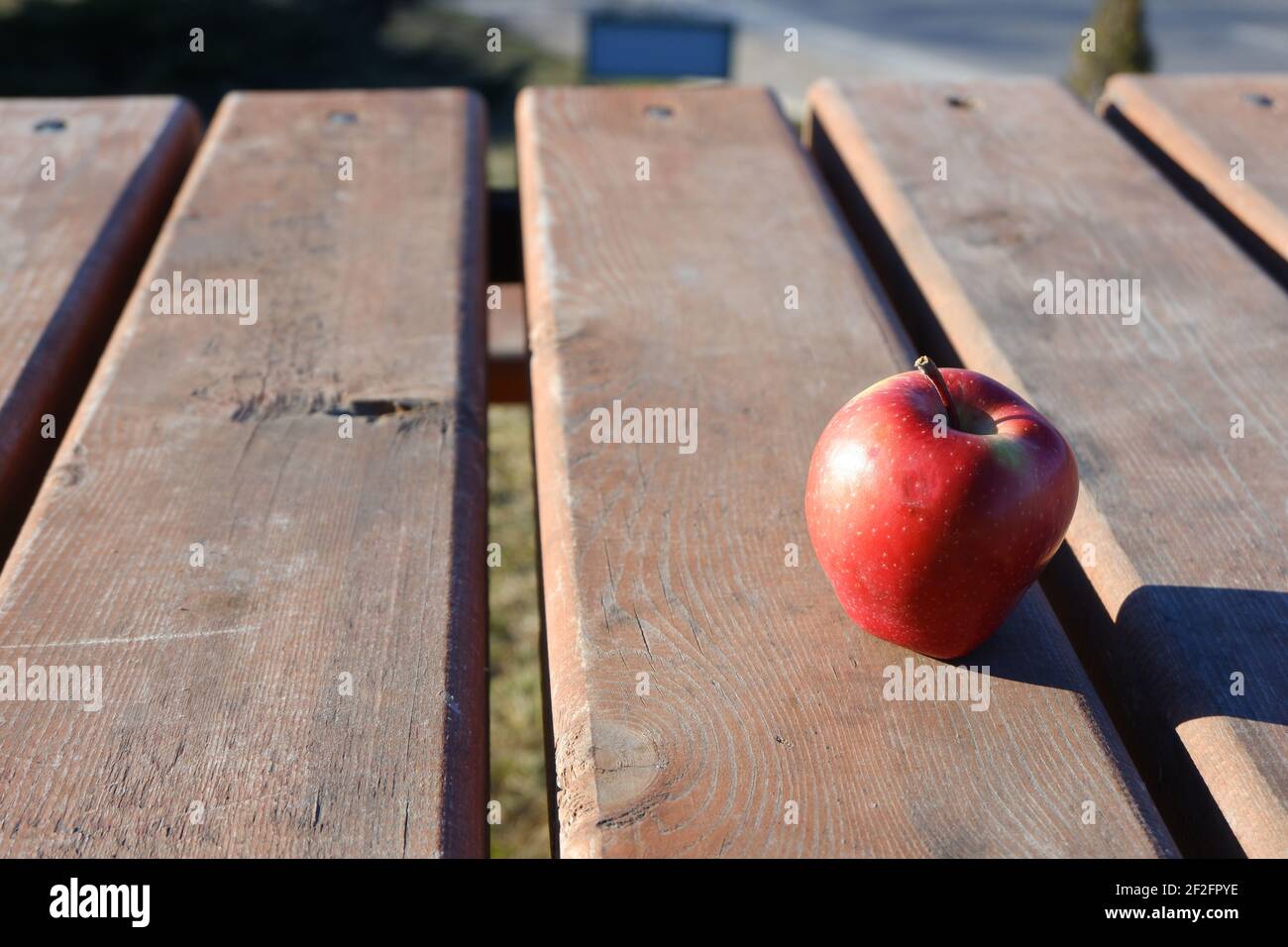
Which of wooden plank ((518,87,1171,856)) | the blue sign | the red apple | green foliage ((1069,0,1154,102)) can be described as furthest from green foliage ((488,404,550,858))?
green foliage ((1069,0,1154,102))

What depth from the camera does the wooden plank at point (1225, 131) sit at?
1.65 metres

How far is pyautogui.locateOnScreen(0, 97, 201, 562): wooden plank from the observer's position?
125 cm

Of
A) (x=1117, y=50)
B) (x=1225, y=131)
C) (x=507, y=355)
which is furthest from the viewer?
(x=1117, y=50)

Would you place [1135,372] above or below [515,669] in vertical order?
above

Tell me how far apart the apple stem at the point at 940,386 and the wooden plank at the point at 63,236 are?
2.74 feet

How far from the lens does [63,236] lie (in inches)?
61.0

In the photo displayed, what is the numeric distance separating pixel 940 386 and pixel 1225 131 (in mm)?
1202

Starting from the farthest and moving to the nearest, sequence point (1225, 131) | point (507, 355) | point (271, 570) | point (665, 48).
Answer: point (665, 48)
point (507, 355)
point (1225, 131)
point (271, 570)

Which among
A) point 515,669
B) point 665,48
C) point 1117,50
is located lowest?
point 515,669

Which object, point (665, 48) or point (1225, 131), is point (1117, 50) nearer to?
→ point (665, 48)

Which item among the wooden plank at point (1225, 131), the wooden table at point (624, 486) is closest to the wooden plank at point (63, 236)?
the wooden table at point (624, 486)

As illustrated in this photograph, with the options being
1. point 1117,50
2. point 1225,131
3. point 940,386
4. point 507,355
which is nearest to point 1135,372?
point 940,386
